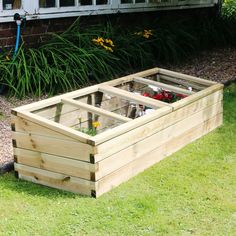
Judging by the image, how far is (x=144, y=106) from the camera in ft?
18.0

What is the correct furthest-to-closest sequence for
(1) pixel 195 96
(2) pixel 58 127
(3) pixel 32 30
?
(3) pixel 32 30
(1) pixel 195 96
(2) pixel 58 127

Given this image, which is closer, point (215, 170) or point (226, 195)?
point (226, 195)

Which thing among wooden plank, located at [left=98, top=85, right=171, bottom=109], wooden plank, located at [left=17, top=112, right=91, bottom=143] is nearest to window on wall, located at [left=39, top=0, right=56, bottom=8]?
wooden plank, located at [left=98, top=85, right=171, bottom=109]

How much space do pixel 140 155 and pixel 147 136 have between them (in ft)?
0.55

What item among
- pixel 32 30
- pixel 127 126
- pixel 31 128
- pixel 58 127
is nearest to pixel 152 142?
pixel 127 126

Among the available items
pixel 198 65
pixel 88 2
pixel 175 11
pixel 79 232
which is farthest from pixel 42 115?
pixel 175 11

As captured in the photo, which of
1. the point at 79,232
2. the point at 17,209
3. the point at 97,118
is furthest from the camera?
the point at 97,118

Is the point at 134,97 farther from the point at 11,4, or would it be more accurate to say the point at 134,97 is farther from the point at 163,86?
the point at 11,4

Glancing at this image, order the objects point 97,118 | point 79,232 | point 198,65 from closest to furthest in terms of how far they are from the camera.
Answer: point 79,232, point 97,118, point 198,65

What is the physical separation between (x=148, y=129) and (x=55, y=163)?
32.8 inches

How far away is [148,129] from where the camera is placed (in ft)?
15.4

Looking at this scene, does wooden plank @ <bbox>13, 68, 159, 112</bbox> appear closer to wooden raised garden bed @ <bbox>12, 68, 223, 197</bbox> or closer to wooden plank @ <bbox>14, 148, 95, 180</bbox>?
wooden raised garden bed @ <bbox>12, 68, 223, 197</bbox>

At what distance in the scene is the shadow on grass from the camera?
4316 mm

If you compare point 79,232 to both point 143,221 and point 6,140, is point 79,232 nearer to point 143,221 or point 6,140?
point 143,221
